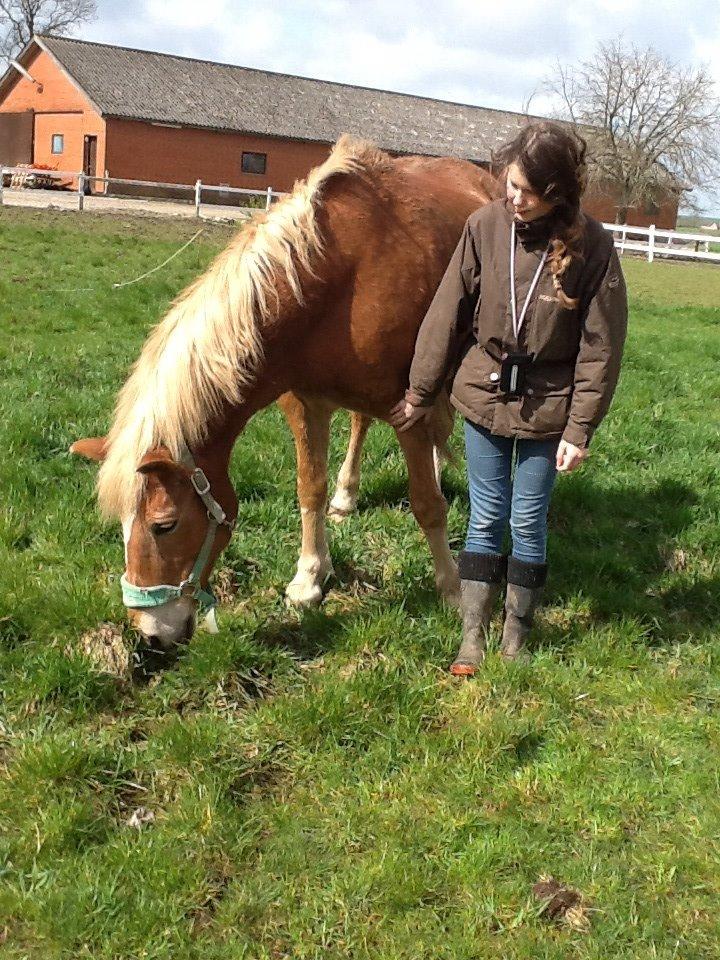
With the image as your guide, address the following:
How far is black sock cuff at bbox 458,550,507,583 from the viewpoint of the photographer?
3.62 m

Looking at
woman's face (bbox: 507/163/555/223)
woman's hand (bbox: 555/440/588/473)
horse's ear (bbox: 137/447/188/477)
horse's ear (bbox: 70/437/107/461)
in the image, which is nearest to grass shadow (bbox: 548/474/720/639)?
woman's hand (bbox: 555/440/588/473)

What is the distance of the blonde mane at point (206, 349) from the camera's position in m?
3.12

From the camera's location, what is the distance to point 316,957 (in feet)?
7.60

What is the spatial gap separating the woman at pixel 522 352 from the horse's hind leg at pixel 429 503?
8.4 inches

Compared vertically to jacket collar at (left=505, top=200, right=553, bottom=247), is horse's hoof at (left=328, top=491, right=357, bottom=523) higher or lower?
lower

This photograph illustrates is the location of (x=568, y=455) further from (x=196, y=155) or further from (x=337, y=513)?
(x=196, y=155)

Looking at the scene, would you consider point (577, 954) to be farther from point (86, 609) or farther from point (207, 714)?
point (86, 609)

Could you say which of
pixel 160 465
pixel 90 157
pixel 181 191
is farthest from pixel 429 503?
pixel 90 157

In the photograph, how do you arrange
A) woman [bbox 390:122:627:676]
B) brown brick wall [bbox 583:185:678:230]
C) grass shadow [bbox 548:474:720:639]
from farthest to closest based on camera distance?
brown brick wall [bbox 583:185:678:230], grass shadow [bbox 548:474:720:639], woman [bbox 390:122:627:676]

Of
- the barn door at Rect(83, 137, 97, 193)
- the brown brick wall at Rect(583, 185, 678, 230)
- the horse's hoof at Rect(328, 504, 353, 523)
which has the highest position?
the brown brick wall at Rect(583, 185, 678, 230)

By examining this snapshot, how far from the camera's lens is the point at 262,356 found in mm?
3355

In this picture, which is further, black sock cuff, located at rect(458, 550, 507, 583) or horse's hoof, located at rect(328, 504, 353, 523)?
horse's hoof, located at rect(328, 504, 353, 523)

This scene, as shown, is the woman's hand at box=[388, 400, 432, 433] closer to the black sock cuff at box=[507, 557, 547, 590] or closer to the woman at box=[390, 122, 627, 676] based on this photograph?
the woman at box=[390, 122, 627, 676]

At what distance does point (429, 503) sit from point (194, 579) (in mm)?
1221
